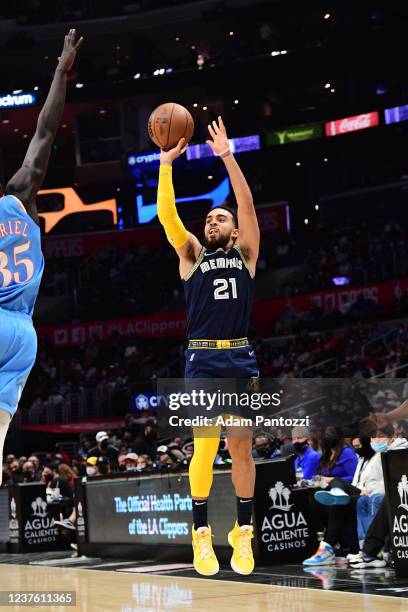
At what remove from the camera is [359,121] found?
133ft

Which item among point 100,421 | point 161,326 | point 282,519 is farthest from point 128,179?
point 282,519

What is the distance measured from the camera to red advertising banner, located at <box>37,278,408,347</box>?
3344 cm

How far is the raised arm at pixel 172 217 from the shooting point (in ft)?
23.3

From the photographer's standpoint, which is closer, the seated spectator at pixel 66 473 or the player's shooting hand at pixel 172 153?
the player's shooting hand at pixel 172 153

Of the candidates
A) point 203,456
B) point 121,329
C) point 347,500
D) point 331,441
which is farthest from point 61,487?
point 121,329

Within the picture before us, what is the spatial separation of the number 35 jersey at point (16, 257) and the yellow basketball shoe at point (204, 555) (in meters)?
2.07

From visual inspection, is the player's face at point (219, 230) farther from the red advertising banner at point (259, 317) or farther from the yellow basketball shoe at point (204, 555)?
the red advertising banner at point (259, 317)

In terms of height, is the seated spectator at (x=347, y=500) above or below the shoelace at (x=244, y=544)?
below

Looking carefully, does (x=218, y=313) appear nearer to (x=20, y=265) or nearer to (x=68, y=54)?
(x=20, y=265)

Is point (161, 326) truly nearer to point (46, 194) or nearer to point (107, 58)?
point (46, 194)

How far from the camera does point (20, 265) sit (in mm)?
6246

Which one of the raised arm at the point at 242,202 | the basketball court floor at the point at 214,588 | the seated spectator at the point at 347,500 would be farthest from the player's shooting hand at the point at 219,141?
the seated spectator at the point at 347,500

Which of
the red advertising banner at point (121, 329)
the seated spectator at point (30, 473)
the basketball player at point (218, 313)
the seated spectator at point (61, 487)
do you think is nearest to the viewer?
the basketball player at point (218, 313)

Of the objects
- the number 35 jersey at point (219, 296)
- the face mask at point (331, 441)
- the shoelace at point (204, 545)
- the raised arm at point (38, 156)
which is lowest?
the shoelace at point (204, 545)
